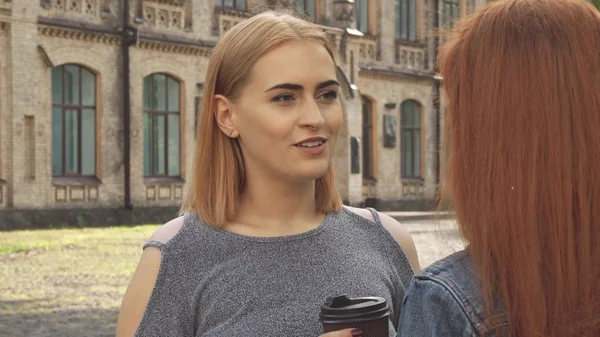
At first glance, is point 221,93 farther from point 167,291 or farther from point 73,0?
point 73,0

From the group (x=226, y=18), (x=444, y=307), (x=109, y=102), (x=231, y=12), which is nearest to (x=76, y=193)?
(x=109, y=102)

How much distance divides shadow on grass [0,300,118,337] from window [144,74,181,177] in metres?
13.9

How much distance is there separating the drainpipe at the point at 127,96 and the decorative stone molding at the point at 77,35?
240 mm

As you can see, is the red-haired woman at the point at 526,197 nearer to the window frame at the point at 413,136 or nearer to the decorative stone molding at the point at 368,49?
the decorative stone molding at the point at 368,49

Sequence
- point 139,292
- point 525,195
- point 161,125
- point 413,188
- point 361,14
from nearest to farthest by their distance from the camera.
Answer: point 525,195 → point 139,292 → point 161,125 → point 361,14 → point 413,188

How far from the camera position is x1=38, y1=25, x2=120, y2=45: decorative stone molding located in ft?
71.3

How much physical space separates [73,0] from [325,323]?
21.3 m

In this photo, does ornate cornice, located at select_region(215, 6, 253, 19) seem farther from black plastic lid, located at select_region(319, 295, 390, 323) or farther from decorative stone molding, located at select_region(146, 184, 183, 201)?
black plastic lid, located at select_region(319, 295, 390, 323)

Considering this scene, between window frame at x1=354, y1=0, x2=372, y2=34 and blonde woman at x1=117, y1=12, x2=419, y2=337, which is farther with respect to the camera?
window frame at x1=354, y1=0, x2=372, y2=34

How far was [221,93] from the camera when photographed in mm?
2838

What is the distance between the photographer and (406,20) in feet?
108

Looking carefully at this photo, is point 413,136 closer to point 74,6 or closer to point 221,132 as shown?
point 74,6

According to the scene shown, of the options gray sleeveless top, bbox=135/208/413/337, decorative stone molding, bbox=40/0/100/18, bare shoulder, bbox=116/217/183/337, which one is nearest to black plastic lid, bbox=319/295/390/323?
gray sleeveless top, bbox=135/208/413/337

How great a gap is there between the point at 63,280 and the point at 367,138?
1950 centimetres
